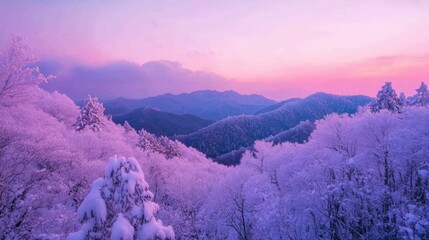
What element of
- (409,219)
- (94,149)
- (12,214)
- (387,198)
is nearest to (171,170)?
(94,149)

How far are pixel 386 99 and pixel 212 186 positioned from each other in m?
32.9

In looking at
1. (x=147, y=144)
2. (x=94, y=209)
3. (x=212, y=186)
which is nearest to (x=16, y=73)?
(x=94, y=209)

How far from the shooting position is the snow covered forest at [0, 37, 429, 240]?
11.2 m

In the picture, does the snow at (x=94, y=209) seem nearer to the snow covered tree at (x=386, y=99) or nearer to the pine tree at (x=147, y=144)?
the snow covered tree at (x=386, y=99)

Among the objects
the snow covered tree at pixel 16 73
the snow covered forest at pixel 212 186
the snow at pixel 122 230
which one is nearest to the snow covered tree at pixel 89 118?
the snow covered forest at pixel 212 186

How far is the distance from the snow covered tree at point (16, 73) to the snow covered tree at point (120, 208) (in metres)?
12.2

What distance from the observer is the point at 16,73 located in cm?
1961

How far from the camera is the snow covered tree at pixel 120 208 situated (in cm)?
1053

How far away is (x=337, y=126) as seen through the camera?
36.7 meters

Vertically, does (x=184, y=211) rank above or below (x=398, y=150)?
below

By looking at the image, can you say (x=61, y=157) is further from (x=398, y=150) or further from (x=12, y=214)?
(x=398, y=150)

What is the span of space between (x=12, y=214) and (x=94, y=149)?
2118 centimetres

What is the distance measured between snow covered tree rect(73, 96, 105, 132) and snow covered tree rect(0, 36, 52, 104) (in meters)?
31.9

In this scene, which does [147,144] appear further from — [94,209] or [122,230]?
[122,230]
